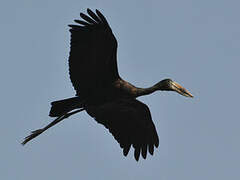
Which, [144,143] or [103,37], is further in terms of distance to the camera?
[144,143]

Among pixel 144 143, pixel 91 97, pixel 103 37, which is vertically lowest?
pixel 144 143

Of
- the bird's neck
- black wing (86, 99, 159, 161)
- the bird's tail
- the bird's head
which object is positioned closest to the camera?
the bird's neck

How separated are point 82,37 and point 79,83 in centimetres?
102

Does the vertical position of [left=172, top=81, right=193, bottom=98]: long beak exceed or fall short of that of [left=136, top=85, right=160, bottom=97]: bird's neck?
it falls short

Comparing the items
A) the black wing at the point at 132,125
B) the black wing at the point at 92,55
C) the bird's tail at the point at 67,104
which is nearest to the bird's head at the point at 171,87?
Answer: the black wing at the point at 132,125

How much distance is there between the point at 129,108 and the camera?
18.0 meters

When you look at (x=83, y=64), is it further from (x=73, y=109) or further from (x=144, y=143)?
(x=144, y=143)

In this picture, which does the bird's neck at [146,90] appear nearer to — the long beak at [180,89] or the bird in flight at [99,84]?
the bird in flight at [99,84]

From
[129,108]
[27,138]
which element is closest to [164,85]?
[129,108]

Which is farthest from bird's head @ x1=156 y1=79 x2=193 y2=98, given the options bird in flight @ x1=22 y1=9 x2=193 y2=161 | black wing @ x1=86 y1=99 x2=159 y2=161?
black wing @ x1=86 y1=99 x2=159 y2=161

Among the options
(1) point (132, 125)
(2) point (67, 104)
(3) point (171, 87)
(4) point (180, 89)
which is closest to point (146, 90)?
(3) point (171, 87)

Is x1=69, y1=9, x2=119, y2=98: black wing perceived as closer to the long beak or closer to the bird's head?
the bird's head

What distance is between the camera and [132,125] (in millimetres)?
18328

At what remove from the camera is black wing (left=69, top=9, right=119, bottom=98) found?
16828 mm
